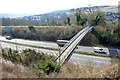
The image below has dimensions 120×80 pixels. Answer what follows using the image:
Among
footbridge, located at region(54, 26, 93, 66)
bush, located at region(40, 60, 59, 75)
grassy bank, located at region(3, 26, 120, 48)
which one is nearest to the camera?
bush, located at region(40, 60, 59, 75)

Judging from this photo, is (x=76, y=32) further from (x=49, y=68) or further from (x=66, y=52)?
(x=49, y=68)

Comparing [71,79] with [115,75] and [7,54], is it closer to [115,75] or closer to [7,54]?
[115,75]

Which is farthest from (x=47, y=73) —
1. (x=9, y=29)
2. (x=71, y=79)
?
(x=9, y=29)

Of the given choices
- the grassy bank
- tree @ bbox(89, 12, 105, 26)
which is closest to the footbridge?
the grassy bank

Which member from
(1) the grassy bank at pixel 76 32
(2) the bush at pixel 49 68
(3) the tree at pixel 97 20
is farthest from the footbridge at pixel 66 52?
(3) the tree at pixel 97 20

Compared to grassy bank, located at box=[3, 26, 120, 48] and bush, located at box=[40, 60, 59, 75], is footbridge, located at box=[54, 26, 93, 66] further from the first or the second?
grassy bank, located at box=[3, 26, 120, 48]

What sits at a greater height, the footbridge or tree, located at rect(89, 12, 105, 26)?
tree, located at rect(89, 12, 105, 26)

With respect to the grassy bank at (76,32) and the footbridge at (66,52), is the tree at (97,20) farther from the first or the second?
the footbridge at (66,52)

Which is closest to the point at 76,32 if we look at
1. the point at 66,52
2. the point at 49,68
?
the point at 66,52

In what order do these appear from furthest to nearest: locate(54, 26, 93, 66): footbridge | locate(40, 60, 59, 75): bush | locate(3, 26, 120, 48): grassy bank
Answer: locate(3, 26, 120, 48): grassy bank, locate(54, 26, 93, 66): footbridge, locate(40, 60, 59, 75): bush

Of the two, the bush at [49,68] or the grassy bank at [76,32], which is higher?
the grassy bank at [76,32]

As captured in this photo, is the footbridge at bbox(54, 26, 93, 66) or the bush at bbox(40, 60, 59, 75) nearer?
the bush at bbox(40, 60, 59, 75)
